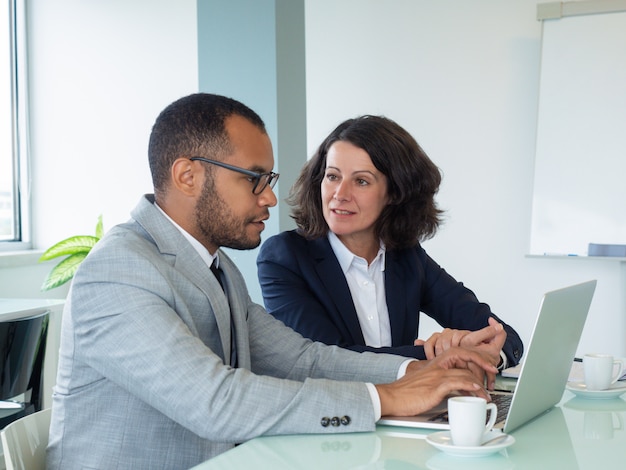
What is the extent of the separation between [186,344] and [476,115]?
3.65 meters

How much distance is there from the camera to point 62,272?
15.9 ft

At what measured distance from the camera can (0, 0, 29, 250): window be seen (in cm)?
530

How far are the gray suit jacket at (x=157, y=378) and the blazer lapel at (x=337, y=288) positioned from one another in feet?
2.36

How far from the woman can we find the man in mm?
555

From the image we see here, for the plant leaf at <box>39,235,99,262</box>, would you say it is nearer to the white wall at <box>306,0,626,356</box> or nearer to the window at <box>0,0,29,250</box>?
the window at <box>0,0,29,250</box>

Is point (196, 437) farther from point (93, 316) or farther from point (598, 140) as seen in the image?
point (598, 140)

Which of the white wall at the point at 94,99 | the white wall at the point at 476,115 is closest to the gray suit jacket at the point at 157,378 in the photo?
the white wall at the point at 476,115

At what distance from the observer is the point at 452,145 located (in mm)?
4746

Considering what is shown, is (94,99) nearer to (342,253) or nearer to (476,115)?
(476,115)

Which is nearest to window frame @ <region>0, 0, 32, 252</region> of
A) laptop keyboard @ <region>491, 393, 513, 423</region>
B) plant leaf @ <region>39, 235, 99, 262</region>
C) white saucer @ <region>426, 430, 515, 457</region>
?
plant leaf @ <region>39, 235, 99, 262</region>

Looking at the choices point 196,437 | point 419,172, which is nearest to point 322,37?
point 419,172

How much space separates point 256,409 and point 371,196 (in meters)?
1.19

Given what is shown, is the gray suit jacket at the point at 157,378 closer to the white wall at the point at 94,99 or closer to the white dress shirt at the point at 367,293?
the white dress shirt at the point at 367,293

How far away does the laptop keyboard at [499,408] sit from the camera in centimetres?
142
